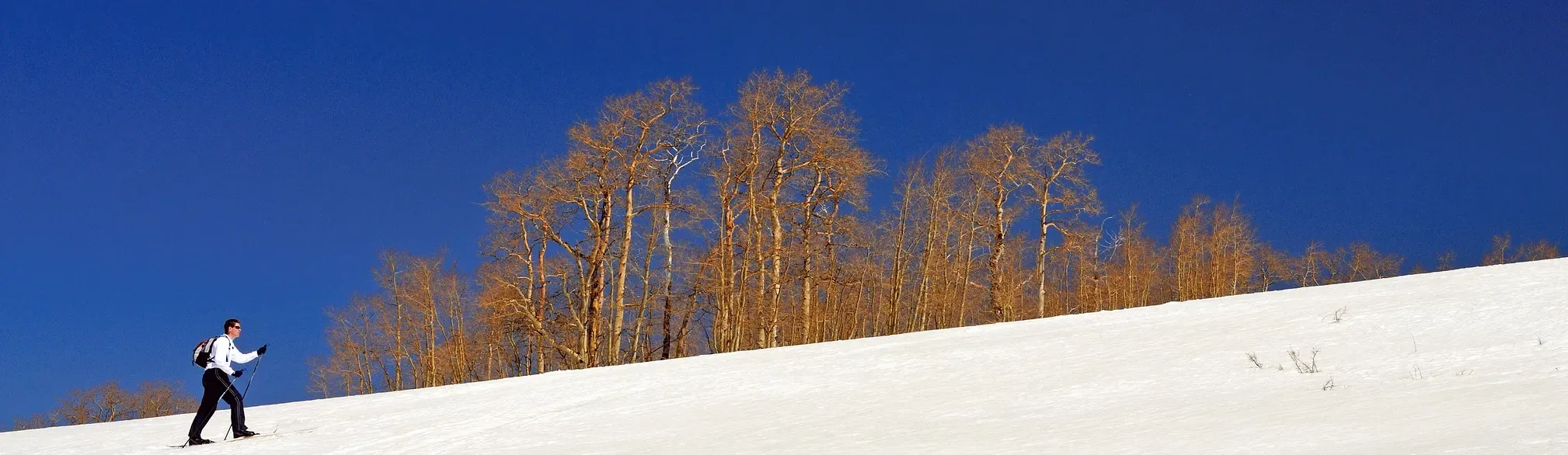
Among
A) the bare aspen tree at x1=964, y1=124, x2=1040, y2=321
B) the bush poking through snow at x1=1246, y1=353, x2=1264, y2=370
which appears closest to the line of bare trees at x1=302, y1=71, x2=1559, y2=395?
the bare aspen tree at x1=964, y1=124, x2=1040, y2=321

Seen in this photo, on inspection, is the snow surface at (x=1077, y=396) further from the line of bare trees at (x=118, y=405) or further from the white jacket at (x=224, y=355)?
the line of bare trees at (x=118, y=405)

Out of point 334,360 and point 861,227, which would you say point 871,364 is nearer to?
point 861,227

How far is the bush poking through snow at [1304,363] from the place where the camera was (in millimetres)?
11461

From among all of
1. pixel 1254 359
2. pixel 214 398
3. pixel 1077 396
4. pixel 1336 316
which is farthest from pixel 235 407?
pixel 1336 316

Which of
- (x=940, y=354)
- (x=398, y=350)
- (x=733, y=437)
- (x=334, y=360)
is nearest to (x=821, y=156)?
(x=940, y=354)

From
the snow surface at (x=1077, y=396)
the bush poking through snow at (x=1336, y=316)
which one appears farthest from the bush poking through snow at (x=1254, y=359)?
the bush poking through snow at (x=1336, y=316)

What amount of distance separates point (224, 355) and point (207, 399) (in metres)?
0.59

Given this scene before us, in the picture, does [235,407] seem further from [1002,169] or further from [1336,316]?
[1002,169]

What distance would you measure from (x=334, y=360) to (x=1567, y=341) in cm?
6129

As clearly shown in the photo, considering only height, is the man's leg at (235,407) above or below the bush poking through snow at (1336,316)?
below

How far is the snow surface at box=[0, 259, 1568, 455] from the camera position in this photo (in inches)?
316

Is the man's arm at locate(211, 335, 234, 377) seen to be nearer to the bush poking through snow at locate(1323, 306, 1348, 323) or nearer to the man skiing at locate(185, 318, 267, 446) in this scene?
the man skiing at locate(185, 318, 267, 446)

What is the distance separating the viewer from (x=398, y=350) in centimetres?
5025

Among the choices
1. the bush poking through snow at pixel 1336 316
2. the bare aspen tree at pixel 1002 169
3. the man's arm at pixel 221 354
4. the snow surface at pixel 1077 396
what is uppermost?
the bare aspen tree at pixel 1002 169
